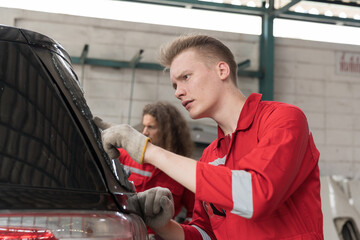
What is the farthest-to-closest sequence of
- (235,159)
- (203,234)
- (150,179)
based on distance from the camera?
1. (150,179)
2. (203,234)
3. (235,159)

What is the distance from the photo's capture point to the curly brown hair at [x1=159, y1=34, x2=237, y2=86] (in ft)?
5.38

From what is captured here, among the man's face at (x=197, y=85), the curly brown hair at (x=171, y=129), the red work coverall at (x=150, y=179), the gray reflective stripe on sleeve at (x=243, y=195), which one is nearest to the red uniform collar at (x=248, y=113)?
the man's face at (x=197, y=85)

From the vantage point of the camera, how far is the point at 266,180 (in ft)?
3.82

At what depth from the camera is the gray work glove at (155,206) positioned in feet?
4.21

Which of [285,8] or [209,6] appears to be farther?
[285,8]

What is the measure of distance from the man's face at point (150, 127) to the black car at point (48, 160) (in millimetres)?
Result: 2072

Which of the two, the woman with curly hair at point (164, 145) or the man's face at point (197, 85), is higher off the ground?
the man's face at point (197, 85)

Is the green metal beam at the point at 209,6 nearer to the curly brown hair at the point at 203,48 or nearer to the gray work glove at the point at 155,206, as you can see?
the curly brown hair at the point at 203,48

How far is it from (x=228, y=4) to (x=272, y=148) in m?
4.60

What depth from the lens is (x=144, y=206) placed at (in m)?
1.29

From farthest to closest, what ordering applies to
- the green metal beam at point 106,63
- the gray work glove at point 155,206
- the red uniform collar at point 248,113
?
the green metal beam at point 106,63 < the red uniform collar at point 248,113 < the gray work glove at point 155,206

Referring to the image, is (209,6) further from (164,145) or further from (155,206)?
(155,206)

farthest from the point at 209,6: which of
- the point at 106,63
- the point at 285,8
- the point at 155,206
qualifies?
the point at 155,206

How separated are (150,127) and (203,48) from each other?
155 cm
